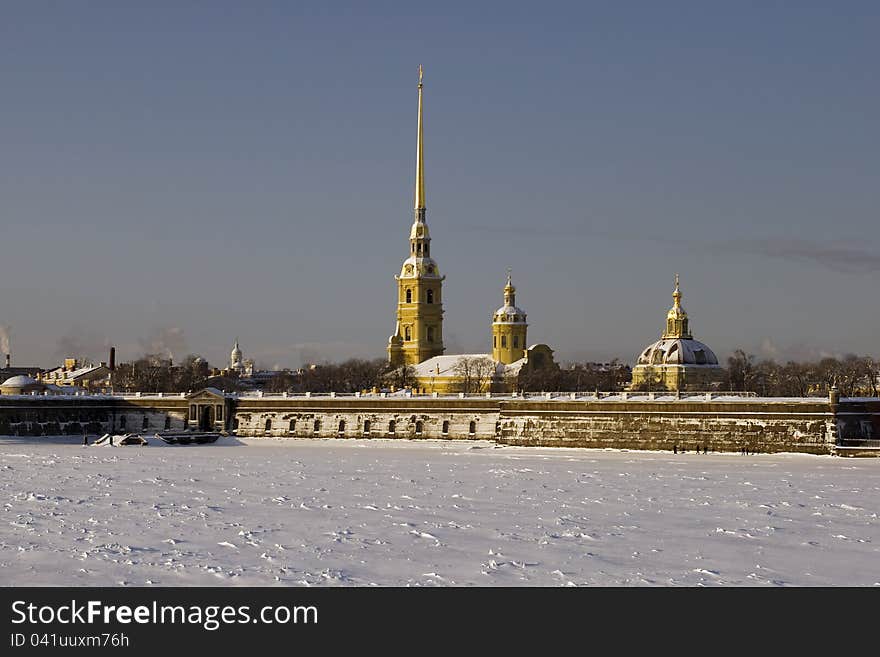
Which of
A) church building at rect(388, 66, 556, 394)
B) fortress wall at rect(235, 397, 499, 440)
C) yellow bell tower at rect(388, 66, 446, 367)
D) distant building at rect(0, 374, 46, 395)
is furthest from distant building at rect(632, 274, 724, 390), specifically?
distant building at rect(0, 374, 46, 395)

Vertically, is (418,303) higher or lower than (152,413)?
higher

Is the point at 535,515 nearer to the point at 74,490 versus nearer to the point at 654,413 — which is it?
the point at 74,490

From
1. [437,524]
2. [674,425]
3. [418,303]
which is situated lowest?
[437,524]

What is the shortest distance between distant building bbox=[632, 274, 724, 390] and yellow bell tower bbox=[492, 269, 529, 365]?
1509cm

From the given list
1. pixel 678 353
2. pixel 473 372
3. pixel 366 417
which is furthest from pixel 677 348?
pixel 366 417

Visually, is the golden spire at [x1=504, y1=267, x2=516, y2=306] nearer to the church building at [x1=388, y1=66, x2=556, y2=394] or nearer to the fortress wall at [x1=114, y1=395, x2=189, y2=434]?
the church building at [x1=388, y1=66, x2=556, y2=394]

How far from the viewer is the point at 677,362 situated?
123625 millimetres

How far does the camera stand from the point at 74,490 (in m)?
40.8

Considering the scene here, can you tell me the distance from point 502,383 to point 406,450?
59076 mm

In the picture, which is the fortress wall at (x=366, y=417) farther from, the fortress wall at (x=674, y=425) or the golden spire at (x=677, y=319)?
the golden spire at (x=677, y=319)

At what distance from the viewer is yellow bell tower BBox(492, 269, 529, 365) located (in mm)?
138125

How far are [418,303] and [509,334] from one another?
11.7 m

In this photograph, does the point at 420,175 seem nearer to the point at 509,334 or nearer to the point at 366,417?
the point at 509,334
